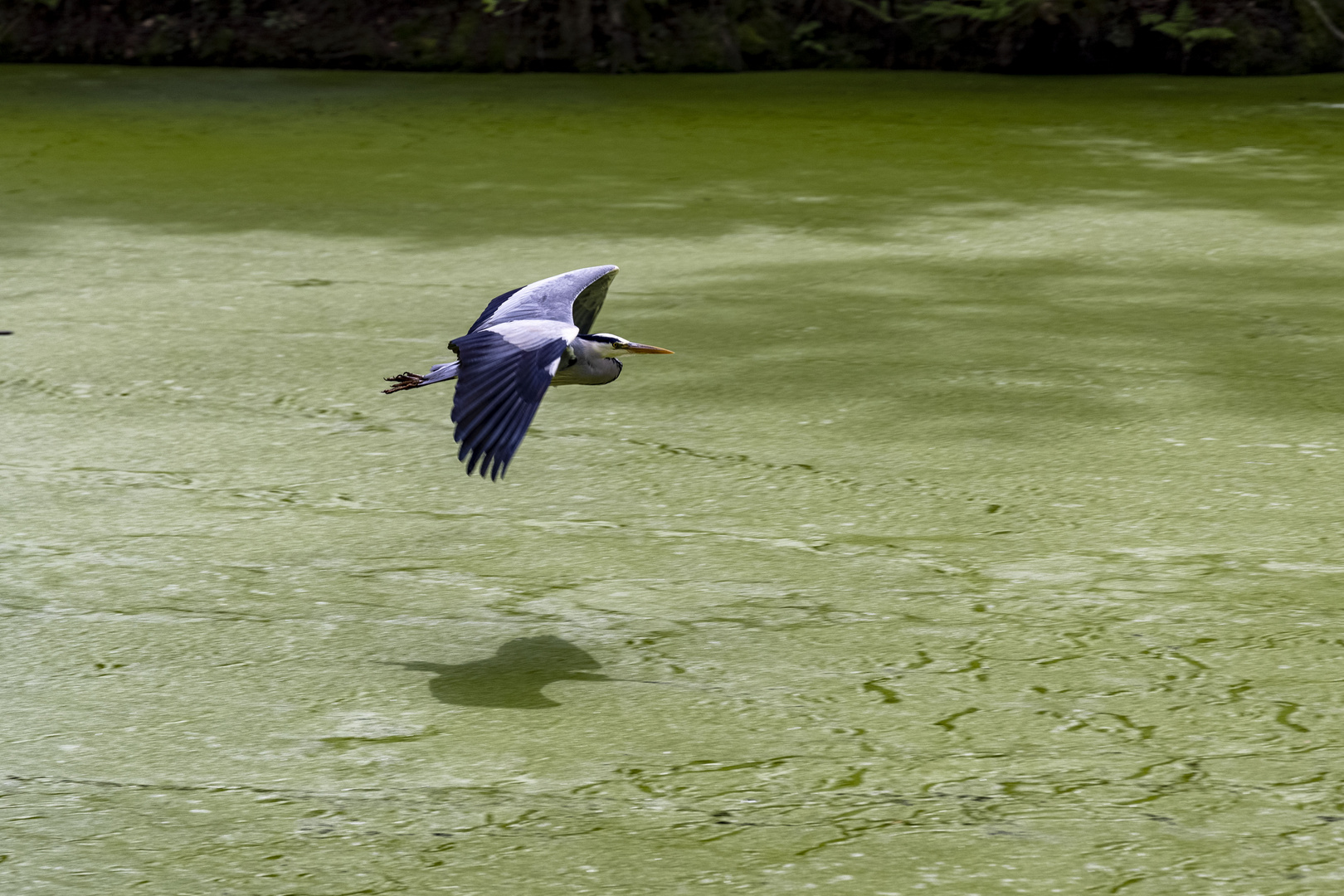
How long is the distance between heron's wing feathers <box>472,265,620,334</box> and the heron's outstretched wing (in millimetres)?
89

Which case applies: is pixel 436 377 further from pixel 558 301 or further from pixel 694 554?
pixel 694 554

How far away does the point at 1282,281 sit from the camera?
3.82 metres

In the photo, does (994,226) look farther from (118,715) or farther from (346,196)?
(118,715)

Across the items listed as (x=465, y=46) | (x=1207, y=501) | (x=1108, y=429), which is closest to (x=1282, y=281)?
(x=1108, y=429)

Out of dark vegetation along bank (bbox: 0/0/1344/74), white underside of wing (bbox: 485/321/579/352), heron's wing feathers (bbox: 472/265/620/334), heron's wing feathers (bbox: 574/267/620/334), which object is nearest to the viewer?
white underside of wing (bbox: 485/321/579/352)

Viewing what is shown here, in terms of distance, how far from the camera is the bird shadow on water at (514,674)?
1.91 m

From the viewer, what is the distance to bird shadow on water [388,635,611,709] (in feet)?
6.27

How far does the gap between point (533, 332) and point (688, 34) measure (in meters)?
6.21

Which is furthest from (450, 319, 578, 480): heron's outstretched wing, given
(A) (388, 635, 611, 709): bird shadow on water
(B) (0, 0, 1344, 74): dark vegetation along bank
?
(B) (0, 0, 1344, 74): dark vegetation along bank

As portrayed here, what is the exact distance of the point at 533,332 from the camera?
1.99m

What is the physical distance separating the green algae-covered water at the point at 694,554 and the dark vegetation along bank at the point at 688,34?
2983 mm

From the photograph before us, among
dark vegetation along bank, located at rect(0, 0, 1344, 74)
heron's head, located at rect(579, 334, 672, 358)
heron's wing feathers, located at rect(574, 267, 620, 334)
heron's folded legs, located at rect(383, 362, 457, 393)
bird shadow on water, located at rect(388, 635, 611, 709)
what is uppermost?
dark vegetation along bank, located at rect(0, 0, 1344, 74)

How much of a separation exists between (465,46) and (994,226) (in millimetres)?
4122

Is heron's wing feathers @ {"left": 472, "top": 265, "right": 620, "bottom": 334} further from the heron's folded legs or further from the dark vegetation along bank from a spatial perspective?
the dark vegetation along bank
